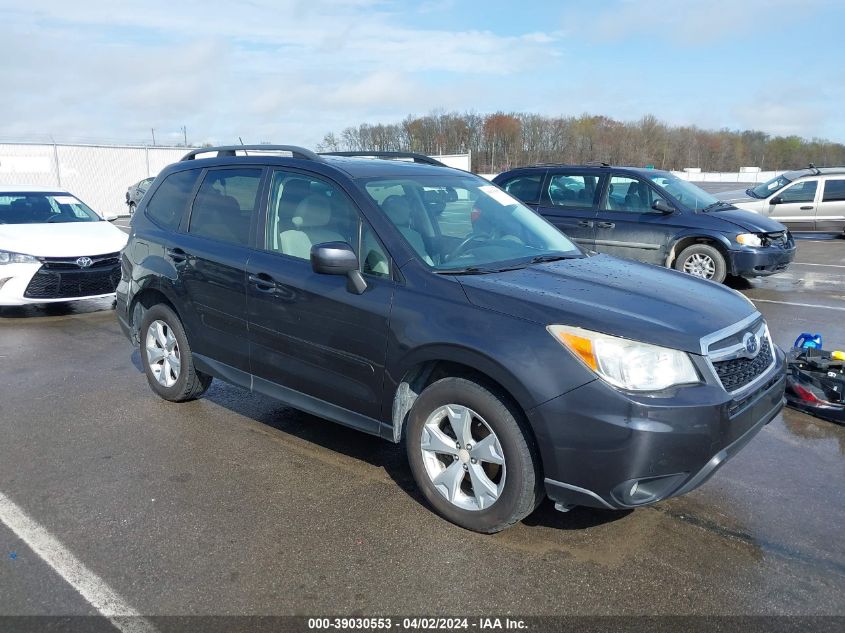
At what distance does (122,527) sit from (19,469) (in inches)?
46.3

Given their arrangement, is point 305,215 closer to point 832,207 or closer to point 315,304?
point 315,304

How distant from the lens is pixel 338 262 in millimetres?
3705

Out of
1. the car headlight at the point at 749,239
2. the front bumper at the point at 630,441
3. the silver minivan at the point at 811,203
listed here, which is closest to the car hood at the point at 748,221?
the car headlight at the point at 749,239

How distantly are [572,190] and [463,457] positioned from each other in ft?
25.7

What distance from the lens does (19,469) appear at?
4309 millimetres

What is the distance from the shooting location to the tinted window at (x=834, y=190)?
1747 centimetres

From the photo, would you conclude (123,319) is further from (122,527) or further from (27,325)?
(27,325)

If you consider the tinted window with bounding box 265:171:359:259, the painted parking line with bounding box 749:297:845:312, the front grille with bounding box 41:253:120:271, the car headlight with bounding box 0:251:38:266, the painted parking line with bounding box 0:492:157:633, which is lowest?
the painted parking line with bounding box 749:297:845:312

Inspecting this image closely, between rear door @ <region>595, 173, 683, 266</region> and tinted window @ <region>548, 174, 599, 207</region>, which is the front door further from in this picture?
tinted window @ <region>548, 174, 599, 207</region>

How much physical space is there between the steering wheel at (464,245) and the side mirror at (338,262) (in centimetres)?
48

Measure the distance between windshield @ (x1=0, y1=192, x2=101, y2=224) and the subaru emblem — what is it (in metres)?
9.05

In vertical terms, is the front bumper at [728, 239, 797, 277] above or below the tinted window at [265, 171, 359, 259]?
below

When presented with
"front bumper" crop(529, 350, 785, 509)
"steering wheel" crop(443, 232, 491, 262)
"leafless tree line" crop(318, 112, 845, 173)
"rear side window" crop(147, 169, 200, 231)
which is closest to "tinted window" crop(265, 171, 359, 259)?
"steering wheel" crop(443, 232, 491, 262)

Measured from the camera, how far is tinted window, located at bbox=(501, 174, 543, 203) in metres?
10.9
